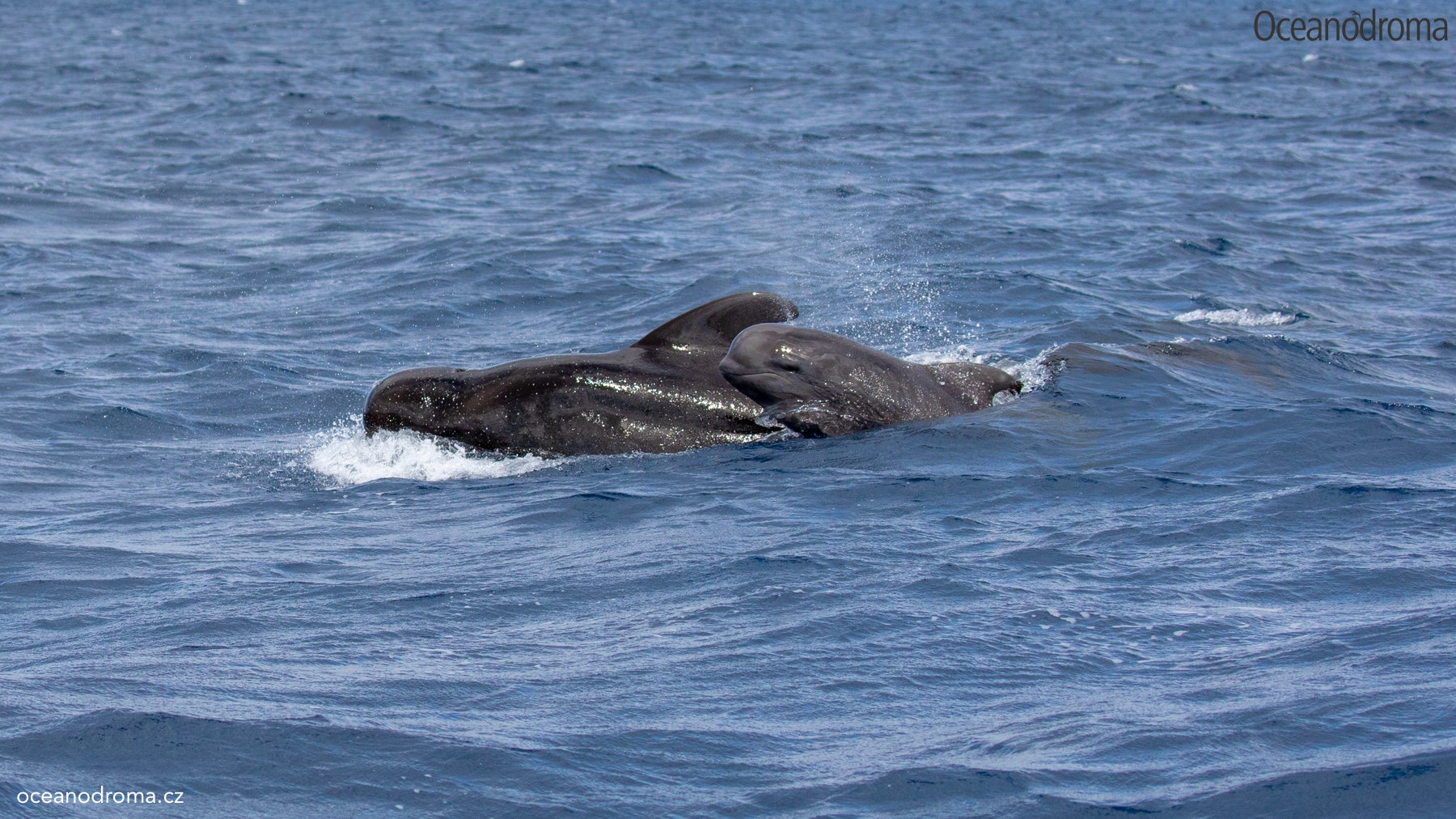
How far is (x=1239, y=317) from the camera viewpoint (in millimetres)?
15508

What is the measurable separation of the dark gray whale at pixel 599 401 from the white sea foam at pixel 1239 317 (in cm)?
597

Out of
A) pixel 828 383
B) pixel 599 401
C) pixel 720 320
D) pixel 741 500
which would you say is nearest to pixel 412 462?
pixel 599 401

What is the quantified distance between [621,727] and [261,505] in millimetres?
4806

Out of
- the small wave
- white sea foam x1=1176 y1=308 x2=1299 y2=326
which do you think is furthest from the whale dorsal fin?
white sea foam x1=1176 y1=308 x2=1299 y2=326

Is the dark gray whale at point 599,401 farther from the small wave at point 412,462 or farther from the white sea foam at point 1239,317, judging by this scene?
the white sea foam at point 1239,317

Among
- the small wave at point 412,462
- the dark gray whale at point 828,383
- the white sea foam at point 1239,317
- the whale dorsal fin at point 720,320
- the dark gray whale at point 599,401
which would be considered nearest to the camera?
the dark gray whale at point 828,383

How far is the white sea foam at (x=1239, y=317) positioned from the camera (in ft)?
50.4

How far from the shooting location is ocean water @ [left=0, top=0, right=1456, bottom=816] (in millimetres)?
6352

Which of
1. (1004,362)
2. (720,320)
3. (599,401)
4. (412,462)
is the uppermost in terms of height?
(720,320)

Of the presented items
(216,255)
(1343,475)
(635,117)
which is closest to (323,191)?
(216,255)

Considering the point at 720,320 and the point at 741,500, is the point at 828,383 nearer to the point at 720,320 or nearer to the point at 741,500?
the point at 720,320

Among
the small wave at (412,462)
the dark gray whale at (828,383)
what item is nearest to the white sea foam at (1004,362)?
the dark gray whale at (828,383)

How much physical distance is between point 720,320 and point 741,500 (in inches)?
69.4

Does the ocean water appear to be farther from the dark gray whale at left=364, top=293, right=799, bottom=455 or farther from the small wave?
the dark gray whale at left=364, top=293, right=799, bottom=455
